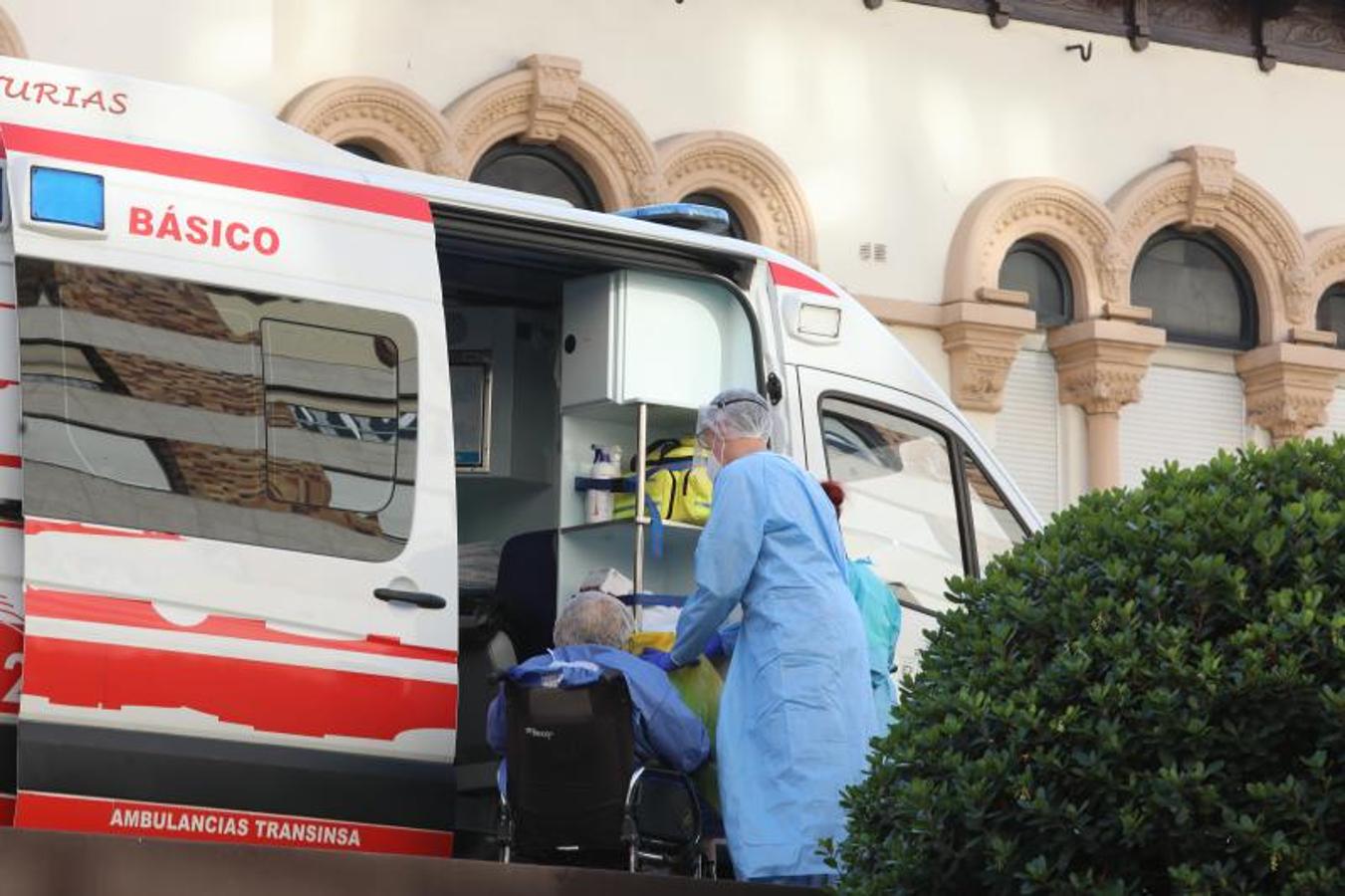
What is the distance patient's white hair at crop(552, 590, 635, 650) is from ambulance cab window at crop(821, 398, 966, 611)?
105 cm

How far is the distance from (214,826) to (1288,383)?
13215mm

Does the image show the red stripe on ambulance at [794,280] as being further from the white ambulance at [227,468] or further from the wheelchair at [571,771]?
the wheelchair at [571,771]

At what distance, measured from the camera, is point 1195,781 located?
4.63 metres

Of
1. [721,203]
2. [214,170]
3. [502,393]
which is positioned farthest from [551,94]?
[214,170]

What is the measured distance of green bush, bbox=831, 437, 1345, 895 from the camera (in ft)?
15.1

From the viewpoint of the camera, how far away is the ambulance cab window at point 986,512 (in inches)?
348

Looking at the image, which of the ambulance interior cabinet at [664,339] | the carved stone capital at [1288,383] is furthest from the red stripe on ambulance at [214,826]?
the carved stone capital at [1288,383]

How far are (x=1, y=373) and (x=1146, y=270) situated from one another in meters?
13.1

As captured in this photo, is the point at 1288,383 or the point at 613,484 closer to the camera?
the point at 613,484

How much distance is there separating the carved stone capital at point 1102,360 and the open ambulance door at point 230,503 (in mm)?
11033

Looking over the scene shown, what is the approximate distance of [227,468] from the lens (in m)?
6.72

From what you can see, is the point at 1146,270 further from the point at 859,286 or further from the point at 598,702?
the point at 598,702

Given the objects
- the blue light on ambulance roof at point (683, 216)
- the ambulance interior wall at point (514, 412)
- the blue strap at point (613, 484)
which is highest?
the blue light on ambulance roof at point (683, 216)

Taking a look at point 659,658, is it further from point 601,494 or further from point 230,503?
point 230,503
